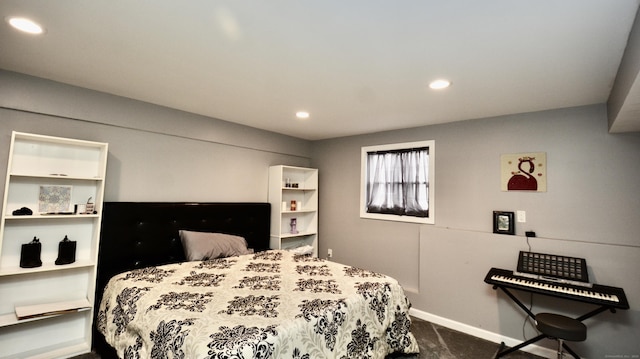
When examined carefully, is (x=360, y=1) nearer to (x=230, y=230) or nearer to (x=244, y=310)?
(x=244, y=310)

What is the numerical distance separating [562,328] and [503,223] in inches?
42.7

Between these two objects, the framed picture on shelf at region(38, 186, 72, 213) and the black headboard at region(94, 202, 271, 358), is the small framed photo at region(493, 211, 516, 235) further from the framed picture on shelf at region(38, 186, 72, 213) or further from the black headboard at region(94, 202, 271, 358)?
the framed picture on shelf at region(38, 186, 72, 213)

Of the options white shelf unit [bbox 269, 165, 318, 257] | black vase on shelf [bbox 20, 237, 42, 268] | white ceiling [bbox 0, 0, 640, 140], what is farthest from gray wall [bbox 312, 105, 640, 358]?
black vase on shelf [bbox 20, 237, 42, 268]

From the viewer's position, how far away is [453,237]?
3254mm

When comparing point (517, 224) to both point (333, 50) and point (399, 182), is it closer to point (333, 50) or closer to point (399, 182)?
point (399, 182)

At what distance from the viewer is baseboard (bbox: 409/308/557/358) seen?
2660 millimetres

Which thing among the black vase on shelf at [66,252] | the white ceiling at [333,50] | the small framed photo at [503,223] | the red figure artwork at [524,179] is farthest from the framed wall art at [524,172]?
the black vase on shelf at [66,252]

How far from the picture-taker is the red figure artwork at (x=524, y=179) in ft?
9.39

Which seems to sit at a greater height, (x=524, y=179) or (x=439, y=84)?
(x=439, y=84)

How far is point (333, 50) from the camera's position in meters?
1.81

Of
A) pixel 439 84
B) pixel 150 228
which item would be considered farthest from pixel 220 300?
pixel 439 84

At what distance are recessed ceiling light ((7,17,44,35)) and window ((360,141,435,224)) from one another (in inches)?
133

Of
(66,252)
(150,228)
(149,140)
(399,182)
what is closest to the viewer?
(66,252)

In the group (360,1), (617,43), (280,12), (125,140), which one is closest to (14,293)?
(125,140)
